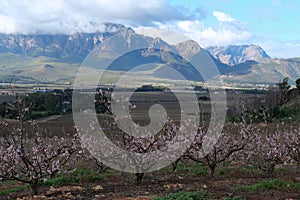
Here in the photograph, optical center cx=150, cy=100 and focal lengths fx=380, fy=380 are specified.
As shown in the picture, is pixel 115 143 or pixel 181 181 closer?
pixel 181 181

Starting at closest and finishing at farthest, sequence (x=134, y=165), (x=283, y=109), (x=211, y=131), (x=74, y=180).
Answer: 1. (x=134, y=165)
2. (x=74, y=180)
3. (x=211, y=131)
4. (x=283, y=109)

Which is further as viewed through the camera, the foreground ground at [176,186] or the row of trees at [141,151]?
the row of trees at [141,151]

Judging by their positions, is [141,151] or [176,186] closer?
[176,186]

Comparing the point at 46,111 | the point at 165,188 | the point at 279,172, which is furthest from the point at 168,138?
the point at 46,111

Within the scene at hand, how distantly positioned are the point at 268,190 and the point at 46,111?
61156 millimetres

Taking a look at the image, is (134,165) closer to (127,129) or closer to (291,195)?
(127,129)

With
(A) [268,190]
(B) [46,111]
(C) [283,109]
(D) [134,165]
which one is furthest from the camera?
(B) [46,111]

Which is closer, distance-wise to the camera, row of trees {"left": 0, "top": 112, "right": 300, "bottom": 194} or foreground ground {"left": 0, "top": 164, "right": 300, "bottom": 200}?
foreground ground {"left": 0, "top": 164, "right": 300, "bottom": 200}

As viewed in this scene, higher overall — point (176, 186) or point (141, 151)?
point (141, 151)

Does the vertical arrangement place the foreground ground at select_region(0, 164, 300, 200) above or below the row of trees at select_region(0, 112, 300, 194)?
below

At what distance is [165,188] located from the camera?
1170cm

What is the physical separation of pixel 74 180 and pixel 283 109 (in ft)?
131

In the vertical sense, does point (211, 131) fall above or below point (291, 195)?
above

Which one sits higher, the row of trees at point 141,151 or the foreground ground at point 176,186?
the row of trees at point 141,151
